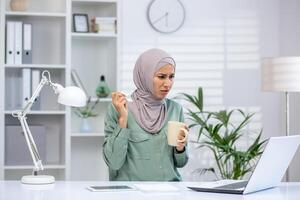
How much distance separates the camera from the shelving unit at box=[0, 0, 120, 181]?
4316 mm

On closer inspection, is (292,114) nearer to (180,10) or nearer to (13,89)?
(180,10)

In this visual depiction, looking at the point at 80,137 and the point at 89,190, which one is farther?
the point at 80,137

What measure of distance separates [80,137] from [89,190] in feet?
7.66

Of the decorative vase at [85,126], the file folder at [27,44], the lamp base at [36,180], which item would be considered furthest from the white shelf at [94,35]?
the lamp base at [36,180]

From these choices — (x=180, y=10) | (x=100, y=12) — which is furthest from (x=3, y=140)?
(x=180, y=10)

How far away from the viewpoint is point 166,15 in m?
4.75

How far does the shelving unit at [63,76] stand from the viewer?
14.2ft

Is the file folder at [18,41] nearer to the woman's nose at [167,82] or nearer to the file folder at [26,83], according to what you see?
the file folder at [26,83]

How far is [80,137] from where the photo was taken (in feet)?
15.3

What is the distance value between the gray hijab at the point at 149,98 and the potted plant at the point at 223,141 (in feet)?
4.49

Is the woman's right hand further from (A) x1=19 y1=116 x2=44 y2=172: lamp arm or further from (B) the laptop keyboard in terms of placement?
(B) the laptop keyboard

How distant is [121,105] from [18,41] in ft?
5.90

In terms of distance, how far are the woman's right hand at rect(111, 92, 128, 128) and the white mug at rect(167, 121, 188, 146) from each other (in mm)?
237

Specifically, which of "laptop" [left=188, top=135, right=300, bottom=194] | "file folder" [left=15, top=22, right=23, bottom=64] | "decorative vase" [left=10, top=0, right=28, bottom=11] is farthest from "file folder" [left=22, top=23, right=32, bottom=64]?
"laptop" [left=188, top=135, right=300, bottom=194]
